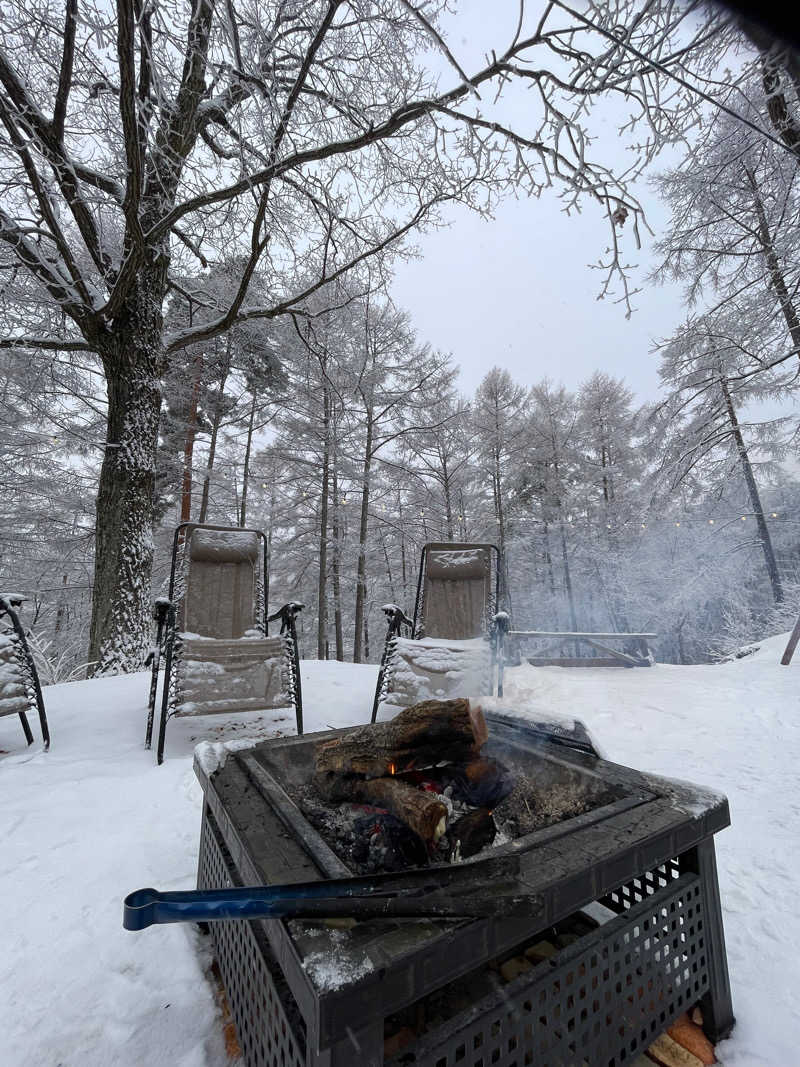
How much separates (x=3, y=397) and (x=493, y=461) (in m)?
9.67

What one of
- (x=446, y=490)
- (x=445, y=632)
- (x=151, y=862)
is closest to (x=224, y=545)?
(x=445, y=632)

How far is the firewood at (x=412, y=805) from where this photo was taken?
1001 mm

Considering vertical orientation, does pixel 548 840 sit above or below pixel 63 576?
below

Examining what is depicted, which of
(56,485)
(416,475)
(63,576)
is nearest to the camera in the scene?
(56,485)

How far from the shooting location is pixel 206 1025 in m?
1.01

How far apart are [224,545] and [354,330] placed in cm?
680

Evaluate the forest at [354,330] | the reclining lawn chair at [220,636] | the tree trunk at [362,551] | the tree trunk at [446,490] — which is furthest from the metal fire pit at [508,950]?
the tree trunk at [446,490]

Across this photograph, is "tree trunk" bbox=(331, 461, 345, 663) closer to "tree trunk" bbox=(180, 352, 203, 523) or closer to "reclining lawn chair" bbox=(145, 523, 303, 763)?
"tree trunk" bbox=(180, 352, 203, 523)

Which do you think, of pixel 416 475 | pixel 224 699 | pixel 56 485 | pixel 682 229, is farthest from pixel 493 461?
pixel 224 699

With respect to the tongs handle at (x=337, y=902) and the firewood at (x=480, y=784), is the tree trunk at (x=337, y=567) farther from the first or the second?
the tongs handle at (x=337, y=902)

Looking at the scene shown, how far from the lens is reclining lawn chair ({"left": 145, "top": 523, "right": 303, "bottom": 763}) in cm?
250

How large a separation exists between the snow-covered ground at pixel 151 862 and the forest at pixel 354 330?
191 centimetres

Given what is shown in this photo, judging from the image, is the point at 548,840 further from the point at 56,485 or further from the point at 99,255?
the point at 56,485

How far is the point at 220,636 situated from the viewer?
343 centimetres
